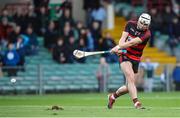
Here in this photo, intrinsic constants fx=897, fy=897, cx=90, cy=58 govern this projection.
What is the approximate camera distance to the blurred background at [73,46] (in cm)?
3294

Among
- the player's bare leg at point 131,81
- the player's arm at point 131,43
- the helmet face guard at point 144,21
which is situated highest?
the helmet face guard at point 144,21

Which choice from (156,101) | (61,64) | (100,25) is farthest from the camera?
(100,25)

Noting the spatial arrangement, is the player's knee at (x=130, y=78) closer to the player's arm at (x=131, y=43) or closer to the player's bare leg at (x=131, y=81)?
the player's bare leg at (x=131, y=81)

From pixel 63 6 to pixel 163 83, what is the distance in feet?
18.3

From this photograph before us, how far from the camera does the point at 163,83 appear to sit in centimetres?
3400

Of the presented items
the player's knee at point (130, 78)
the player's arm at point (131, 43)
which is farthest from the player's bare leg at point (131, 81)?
the player's arm at point (131, 43)

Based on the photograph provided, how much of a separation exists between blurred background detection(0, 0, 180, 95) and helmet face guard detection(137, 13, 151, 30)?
12305 millimetres

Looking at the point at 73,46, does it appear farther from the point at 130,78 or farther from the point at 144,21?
the point at 144,21

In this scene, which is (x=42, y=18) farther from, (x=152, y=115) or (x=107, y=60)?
(x=152, y=115)

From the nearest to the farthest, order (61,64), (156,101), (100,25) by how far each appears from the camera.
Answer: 1. (156,101)
2. (61,64)
3. (100,25)

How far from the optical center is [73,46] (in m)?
34.2

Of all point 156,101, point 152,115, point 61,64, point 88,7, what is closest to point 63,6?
point 88,7

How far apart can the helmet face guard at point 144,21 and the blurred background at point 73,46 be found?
12.3m

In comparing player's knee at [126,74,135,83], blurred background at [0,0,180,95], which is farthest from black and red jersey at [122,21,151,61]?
blurred background at [0,0,180,95]
